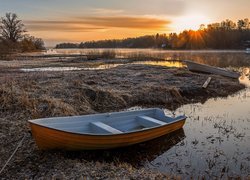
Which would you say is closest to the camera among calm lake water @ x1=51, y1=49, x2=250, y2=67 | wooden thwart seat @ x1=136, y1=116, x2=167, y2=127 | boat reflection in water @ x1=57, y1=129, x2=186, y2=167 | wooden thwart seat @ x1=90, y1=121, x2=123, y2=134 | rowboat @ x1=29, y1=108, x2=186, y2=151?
rowboat @ x1=29, y1=108, x2=186, y2=151

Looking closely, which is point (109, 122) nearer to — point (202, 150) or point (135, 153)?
point (135, 153)

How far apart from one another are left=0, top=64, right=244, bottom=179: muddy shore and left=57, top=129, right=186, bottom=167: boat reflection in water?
0.10ft

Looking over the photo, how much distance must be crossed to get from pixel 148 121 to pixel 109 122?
4.96ft

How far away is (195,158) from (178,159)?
52 centimetres

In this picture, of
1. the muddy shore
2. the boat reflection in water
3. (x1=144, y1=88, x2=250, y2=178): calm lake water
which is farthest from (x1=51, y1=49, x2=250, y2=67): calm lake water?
the boat reflection in water

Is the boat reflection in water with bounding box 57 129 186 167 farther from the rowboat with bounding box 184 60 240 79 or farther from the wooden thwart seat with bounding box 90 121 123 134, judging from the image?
the rowboat with bounding box 184 60 240 79

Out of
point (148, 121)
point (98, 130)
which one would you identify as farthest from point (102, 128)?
point (148, 121)

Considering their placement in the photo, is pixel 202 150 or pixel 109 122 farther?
pixel 109 122

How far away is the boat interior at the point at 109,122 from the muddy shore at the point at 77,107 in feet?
2.80

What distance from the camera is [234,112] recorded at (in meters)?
15.0

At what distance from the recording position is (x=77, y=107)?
44.7ft

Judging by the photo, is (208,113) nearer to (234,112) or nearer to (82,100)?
(234,112)

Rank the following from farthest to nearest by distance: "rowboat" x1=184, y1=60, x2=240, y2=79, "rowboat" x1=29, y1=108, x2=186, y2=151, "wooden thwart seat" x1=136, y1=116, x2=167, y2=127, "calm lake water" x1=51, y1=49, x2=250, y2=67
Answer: "calm lake water" x1=51, y1=49, x2=250, y2=67 → "rowboat" x1=184, y1=60, x2=240, y2=79 → "wooden thwart seat" x1=136, y1=116, x2=167, y2=127 → "rowboat" x1=29, y1=108, x2=186, y2=151

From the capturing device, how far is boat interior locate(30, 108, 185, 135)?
9.00 metres
